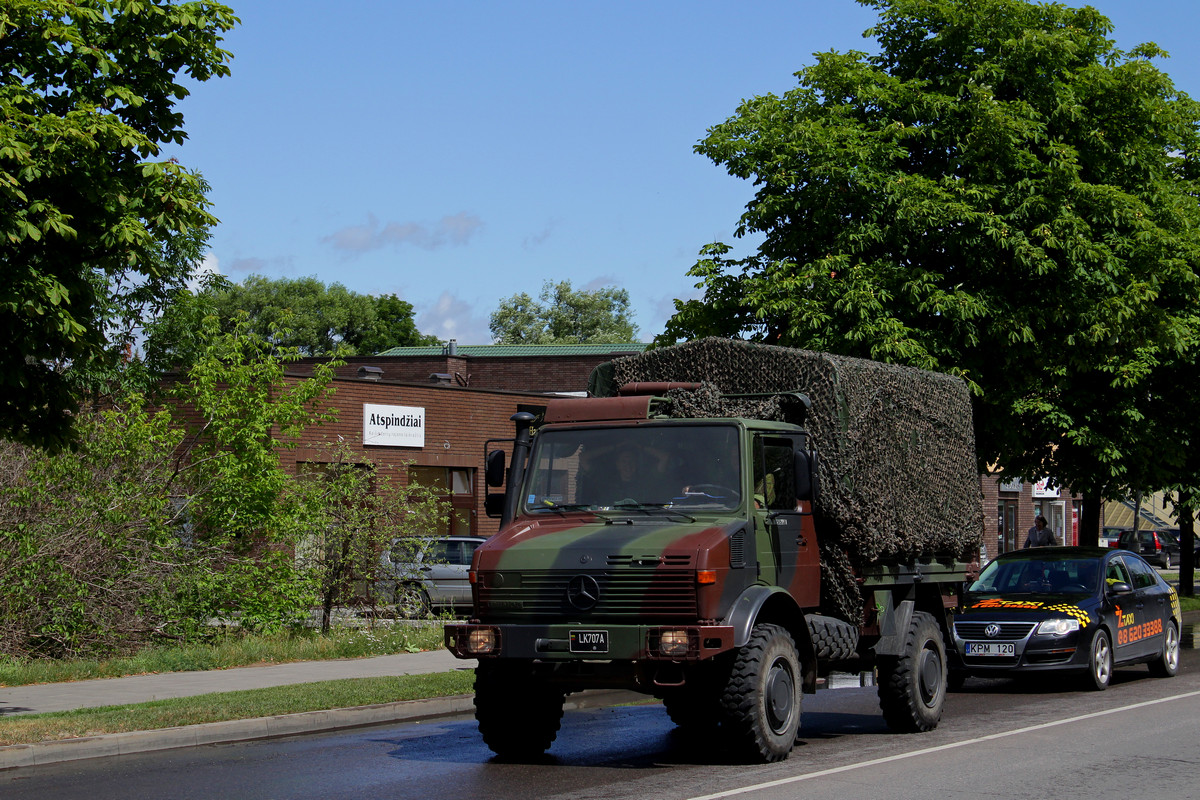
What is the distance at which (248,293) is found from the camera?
3022 inches

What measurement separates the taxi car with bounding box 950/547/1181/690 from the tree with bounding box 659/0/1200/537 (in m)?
4.14

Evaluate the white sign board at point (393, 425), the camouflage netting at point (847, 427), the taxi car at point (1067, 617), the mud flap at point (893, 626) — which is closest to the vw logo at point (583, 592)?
the camouflage netting at point (847, 427)

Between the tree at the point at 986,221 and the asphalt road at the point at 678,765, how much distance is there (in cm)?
798

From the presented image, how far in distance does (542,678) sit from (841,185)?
12.5 meters

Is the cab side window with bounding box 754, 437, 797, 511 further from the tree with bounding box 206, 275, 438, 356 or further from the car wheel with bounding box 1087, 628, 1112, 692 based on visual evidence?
the tree with bounding box 206, 275, 438, 356

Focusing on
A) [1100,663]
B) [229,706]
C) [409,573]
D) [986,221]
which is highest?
[986,221]

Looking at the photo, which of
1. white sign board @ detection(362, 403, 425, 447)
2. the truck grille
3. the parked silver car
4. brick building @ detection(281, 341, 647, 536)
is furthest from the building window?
the truck grille

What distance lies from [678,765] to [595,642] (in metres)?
1.31

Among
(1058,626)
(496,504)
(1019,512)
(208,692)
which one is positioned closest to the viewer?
(496,504)

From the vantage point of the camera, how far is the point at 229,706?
1184 centimetres

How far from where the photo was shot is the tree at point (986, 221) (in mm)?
19094

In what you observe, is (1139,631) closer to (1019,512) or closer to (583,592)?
(583,592)

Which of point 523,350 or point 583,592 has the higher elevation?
point 523,350

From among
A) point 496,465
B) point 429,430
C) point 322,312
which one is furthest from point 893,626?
point 322,312
